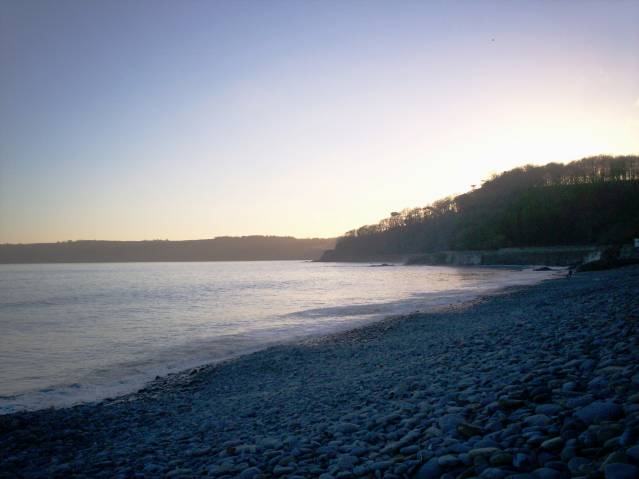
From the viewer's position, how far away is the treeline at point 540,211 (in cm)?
9819

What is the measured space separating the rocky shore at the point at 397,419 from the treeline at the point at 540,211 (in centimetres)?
7581

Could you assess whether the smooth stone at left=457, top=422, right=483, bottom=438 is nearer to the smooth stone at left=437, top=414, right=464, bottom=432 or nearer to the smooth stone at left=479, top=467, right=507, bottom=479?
the smooth stone at left=437, top=414, right=464, bottom=432

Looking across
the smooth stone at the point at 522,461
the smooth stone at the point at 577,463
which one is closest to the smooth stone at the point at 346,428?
the smooth stone at the point at 522,461

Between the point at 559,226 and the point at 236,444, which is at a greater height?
the point at 559,226

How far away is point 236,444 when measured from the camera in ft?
19.6

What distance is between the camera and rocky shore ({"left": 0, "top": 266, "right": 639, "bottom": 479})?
3.74 meters

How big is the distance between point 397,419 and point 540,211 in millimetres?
110376

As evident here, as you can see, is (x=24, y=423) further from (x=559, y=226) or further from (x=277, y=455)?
(x=559, y=226)

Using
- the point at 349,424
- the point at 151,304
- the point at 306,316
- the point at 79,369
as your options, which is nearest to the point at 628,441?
the point at 349,424

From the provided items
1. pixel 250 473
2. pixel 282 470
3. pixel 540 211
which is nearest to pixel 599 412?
pixel 282 470

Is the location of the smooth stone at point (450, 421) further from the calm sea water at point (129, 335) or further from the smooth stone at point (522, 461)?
the calm sea water at point (129, 335)

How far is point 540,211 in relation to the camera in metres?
102

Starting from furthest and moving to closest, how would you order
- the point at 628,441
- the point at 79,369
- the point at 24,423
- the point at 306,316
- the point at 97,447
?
the point at 306,316 → the point at 79,369 → the point at 24,423 → the point at 97,447 → the point at 628,441

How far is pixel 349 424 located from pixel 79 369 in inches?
482
